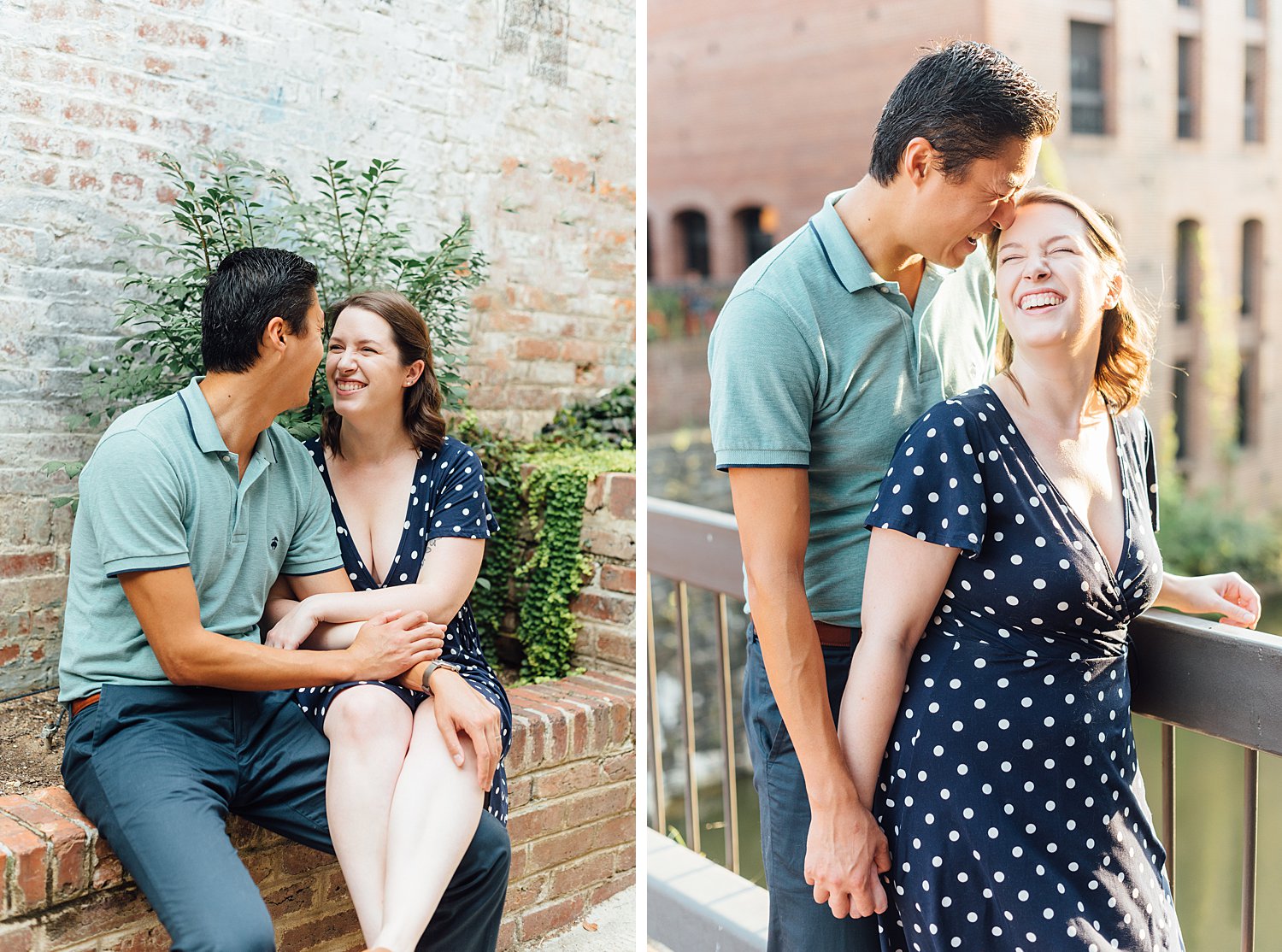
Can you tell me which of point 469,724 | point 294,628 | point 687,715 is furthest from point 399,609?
point 687,715

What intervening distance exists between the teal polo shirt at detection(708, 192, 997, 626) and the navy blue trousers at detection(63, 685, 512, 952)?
104cm

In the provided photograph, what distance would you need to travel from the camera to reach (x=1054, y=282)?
1.51m

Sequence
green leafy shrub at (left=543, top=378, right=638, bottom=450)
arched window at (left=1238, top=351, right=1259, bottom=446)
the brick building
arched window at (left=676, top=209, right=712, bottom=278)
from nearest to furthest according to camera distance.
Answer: green leafy shrub at (left=543, top=378, right=638, bottom=450) < the brick building < arched window at (left=1238, top=351, right=1259, bottom=446) < arched window at (left=676, top=209, right=712, bottom=278)

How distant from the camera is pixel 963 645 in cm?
150

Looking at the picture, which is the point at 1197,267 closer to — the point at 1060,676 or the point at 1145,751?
the point at 1145,751

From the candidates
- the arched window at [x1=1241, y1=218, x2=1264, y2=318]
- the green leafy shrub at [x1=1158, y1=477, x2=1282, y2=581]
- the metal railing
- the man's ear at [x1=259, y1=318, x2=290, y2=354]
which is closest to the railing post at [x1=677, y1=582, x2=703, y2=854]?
the man's ear at [x1=259, y1=318, x2=290, y2=354]

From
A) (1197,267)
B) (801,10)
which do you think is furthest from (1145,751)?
(801,10)

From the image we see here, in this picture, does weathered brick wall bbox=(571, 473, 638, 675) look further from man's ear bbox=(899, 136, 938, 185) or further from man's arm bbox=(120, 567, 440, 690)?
man's ear bbox=(899, 136, 938, 185)

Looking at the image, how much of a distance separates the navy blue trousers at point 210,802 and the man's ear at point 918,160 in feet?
4.83

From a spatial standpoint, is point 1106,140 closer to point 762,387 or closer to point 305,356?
point 305,356

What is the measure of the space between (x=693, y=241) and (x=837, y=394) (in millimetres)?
16525

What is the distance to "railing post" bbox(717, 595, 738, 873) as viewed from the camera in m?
2.55

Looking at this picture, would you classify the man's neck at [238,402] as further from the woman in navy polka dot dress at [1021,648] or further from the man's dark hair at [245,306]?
the woman in navy polka dot dress at [1021,648]

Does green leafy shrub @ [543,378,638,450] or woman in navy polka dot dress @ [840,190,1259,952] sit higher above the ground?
green leafy shrub @ [543,378,638,450]
